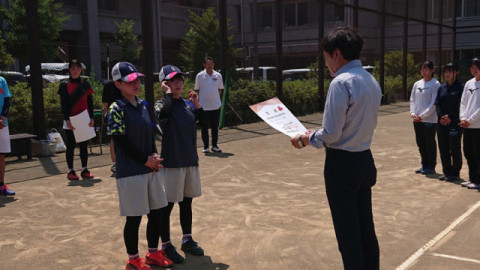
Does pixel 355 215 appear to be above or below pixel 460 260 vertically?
above

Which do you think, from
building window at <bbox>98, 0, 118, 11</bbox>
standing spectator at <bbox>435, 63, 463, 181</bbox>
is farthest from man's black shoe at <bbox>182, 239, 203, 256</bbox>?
building window at <bbox>98, 0, 118, 11</bbox>

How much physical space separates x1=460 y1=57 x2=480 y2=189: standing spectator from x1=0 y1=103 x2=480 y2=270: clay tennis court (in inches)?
12.8

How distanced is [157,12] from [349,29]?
31477 millimetres

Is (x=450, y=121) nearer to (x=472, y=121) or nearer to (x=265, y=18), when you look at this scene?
(x=472, y=121)

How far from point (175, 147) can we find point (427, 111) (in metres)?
4.88

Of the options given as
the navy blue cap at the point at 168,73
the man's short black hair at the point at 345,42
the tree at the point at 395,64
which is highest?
the tree at the point at 395,64

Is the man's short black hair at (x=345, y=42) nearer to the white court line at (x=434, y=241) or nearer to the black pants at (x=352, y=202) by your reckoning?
the black pants at (x=352, y=202)

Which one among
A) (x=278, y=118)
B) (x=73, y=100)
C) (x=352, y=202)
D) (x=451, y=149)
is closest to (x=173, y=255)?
(x=278, y=118)

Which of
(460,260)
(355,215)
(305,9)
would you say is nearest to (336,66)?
(355,215)

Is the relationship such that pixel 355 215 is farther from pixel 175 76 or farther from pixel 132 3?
pixel 132 3

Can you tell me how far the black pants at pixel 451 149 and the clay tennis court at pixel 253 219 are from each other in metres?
0.28

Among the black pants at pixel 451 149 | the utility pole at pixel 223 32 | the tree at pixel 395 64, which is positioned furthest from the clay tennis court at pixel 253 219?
the tree at pixel 395 64

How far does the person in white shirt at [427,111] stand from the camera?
7.64 meters

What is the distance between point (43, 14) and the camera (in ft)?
68.1
